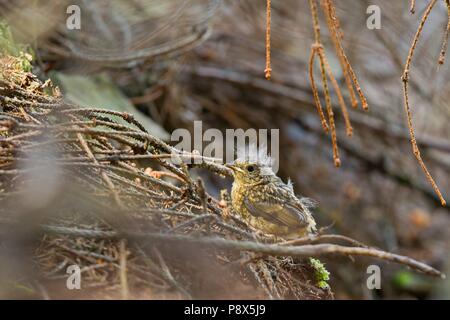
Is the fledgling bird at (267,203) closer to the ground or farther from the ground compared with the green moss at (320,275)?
farther from the ground

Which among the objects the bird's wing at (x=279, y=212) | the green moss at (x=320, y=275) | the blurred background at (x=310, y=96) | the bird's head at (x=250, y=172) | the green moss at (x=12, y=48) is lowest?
the green moss at (x=320, y=275)

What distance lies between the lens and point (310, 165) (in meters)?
8.05

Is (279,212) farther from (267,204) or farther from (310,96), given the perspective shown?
(310,96)

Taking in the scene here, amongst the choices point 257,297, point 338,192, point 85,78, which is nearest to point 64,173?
point 257,297

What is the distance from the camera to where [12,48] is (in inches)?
159

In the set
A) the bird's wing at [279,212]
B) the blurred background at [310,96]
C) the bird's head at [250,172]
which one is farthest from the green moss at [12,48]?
the bird's wing at [279,212]

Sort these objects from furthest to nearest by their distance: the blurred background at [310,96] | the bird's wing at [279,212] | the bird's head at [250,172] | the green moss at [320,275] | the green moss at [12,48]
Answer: the blurred background at [310,96] < the green moss at [12,48] < the bird's head at [250,172] < the bird's wing at [279,212] < the green moss at [320,275]

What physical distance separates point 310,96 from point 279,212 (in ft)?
14.2

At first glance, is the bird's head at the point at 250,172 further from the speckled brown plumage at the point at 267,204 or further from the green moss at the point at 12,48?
the green moss at the point at 12,48

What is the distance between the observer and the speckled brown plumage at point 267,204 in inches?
132

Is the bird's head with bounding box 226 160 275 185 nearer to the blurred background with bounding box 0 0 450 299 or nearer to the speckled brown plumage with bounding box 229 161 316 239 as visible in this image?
the speckled brown plumage with bounding box 229 161 316 239

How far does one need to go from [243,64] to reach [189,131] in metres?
1.48
